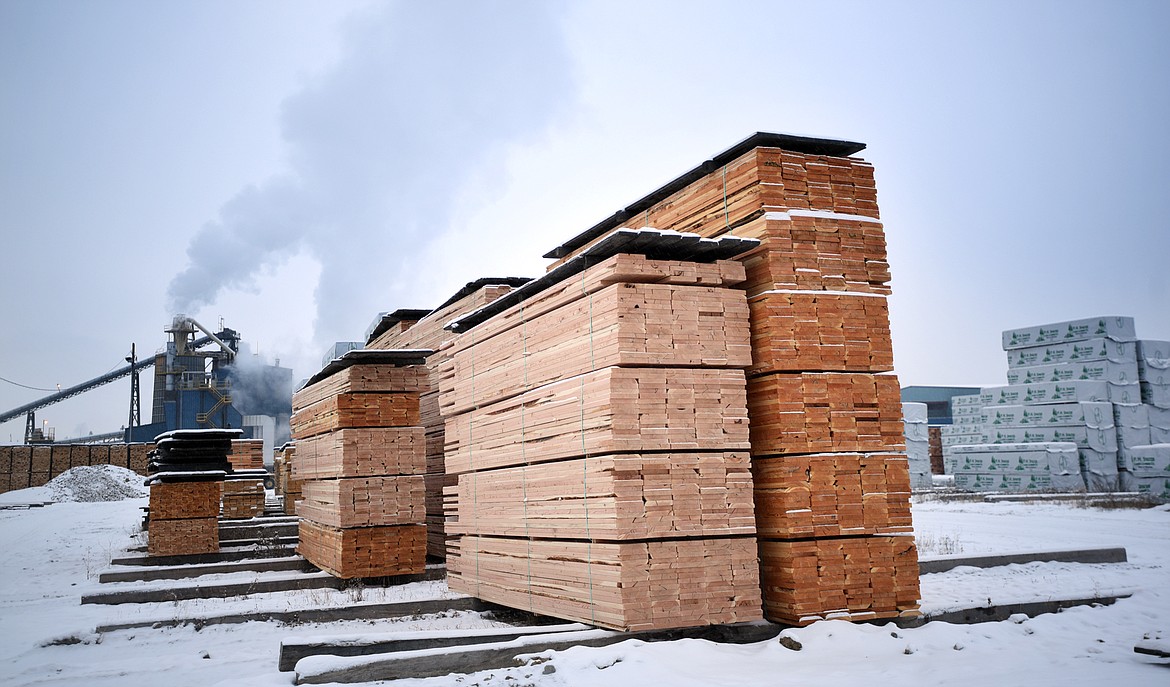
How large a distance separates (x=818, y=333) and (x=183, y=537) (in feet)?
41.5

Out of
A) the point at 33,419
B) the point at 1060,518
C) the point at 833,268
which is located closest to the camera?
the point at 833,268

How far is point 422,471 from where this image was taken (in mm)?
12062

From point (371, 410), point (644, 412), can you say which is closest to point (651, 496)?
point (644, 412)

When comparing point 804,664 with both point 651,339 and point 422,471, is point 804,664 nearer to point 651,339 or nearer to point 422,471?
point 651,339

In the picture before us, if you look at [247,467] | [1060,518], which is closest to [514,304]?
[1060,518]

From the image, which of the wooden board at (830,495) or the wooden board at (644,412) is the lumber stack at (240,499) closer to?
the wooden board at (644,412)

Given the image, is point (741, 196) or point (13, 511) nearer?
point (741, 196)

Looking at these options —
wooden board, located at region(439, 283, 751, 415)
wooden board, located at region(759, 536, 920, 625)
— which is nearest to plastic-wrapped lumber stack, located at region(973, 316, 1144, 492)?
wooden board, located at region(759, 536, 920, 625)

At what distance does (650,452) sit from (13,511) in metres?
34.2

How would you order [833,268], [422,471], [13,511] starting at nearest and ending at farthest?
1. [833,268]
2. [422,471]
3. [13,511]

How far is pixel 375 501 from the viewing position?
11719 millimetres

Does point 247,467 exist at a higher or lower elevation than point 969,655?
higher

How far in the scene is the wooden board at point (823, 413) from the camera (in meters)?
7.65

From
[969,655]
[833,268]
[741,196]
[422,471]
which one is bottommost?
[969,655]
